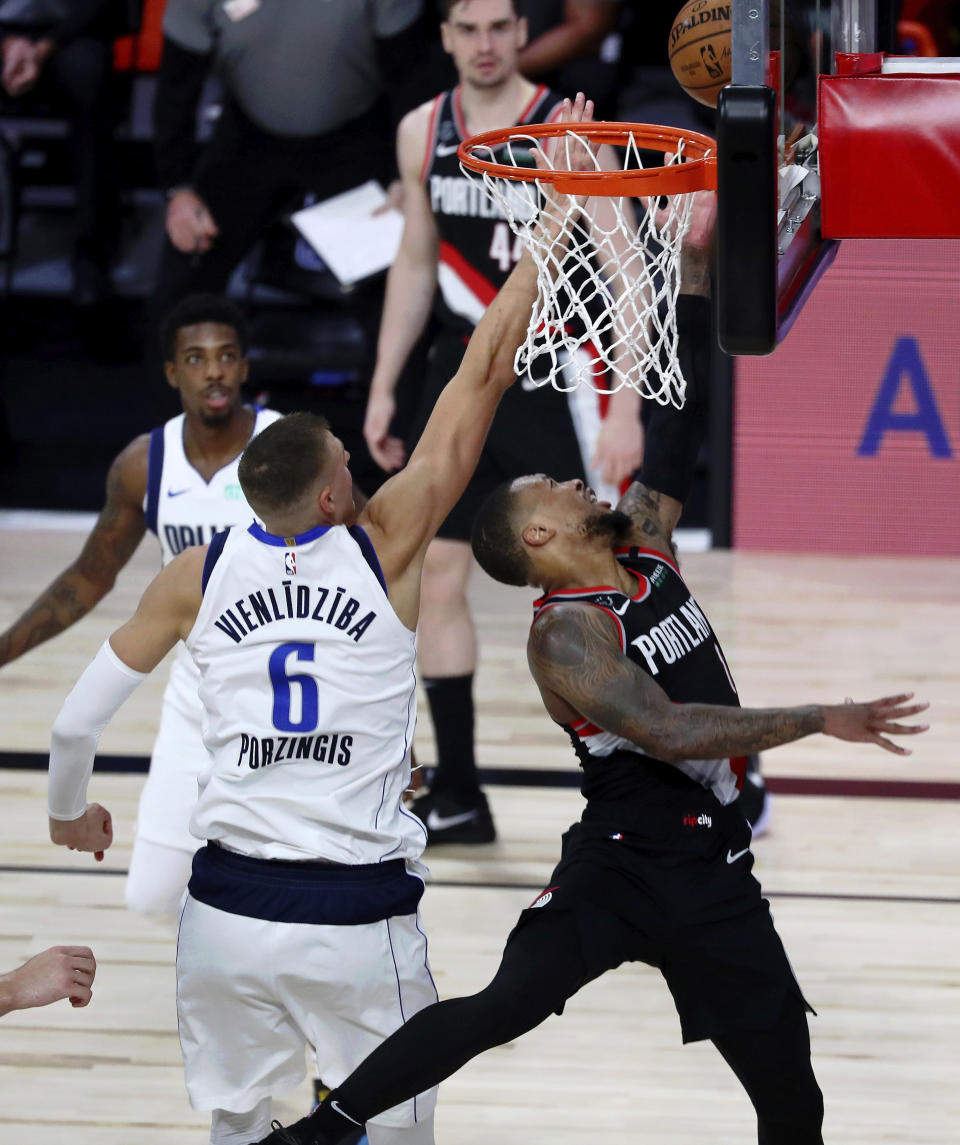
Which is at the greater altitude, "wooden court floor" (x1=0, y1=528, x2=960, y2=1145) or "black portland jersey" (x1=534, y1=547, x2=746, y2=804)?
"black portland jersey" (x1=534, y1=547, x2=746, y2=804)

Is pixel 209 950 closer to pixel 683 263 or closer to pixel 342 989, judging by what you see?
pixel 342 989

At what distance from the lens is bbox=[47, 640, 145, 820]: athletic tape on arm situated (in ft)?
9.34

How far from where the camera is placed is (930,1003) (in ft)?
12.8

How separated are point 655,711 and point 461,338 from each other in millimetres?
2505

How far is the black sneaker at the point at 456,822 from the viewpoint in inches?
193

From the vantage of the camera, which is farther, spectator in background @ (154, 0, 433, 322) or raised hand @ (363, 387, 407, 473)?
spectator in background @ (154, 0, 433, 322)

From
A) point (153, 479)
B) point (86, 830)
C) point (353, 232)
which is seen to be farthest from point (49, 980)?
point (353, 232)

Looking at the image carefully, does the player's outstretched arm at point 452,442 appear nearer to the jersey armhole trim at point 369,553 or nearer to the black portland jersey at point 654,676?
the jersey armhole trim at point 369,553

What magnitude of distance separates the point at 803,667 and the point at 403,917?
13.3ft

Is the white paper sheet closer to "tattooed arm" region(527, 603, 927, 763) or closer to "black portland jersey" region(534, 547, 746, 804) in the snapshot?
"black portland jersey" region(534, 547, 746, 804)

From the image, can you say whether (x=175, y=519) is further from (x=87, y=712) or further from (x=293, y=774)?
(x=293, y=774)

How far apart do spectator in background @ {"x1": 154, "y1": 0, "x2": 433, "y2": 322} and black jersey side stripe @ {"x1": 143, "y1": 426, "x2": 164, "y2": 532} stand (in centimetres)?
461

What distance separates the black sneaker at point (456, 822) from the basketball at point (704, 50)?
2.21 metres

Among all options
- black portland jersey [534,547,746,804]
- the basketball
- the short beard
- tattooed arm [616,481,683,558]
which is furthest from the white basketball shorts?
the basketball
